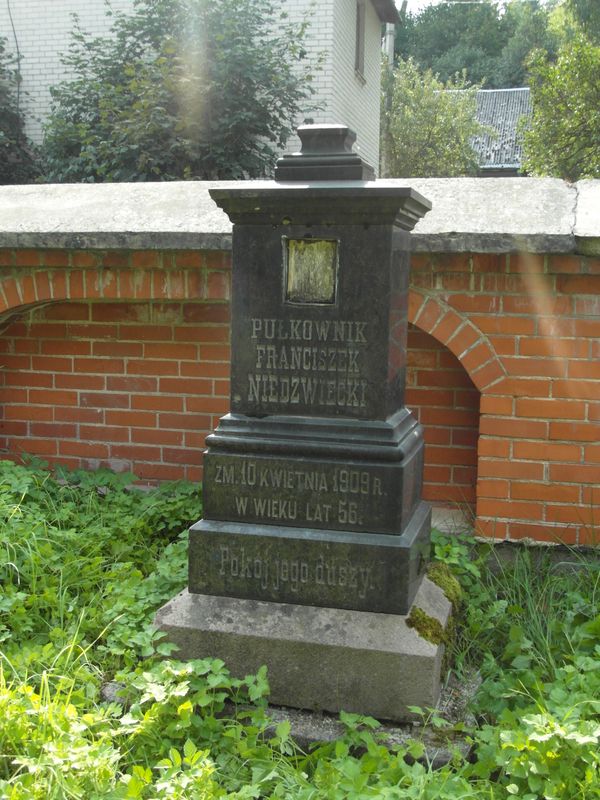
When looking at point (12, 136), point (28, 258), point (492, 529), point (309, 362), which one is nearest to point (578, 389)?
point (492, 529)

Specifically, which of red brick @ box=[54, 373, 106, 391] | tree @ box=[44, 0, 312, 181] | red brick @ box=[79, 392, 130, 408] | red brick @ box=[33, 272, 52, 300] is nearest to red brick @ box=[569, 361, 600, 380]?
red brick @ box=[79, 392, 130, 408]

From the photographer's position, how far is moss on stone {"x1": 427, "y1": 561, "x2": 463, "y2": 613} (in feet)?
9.89

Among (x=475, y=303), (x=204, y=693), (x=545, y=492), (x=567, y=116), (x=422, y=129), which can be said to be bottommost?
(x=204, y=693)

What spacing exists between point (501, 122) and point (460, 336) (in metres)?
39.2

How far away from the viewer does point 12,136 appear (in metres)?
11.9

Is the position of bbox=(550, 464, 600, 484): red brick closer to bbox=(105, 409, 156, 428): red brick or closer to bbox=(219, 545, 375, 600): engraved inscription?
bbox=(219, 545, 375, 600): engraved inscription

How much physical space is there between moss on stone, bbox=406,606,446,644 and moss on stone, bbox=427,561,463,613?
297 millimetres

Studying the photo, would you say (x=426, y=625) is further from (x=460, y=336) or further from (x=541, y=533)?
(x=460, y=336)

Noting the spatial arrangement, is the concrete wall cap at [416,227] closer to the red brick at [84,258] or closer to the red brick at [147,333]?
the red brick at [84,258]

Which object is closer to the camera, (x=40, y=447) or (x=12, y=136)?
(x=40, y=447)

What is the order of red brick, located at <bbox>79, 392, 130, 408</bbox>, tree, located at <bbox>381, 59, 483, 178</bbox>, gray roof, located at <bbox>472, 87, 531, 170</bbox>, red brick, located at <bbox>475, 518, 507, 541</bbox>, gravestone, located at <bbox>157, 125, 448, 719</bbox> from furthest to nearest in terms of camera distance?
1. gray roof, located at <bbox>472, 87, 531, 170</bbox>
2. tree, located at <bbox>381, 59, 483, 178</bbox>
3. red brick, located at <bbox>79, 392, 130, 408</bbox>
4. red brick, located at <bbox>475, 518, 507, 541</bbox>
5. gravestone, located at <bbox>157, 125, 448, 719</bbox>

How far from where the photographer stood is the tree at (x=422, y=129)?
23094mm

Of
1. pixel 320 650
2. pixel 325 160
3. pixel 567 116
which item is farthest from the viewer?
pixel 567 116

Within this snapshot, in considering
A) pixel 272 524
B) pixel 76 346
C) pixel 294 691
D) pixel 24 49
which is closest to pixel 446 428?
pixel 272 524
